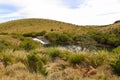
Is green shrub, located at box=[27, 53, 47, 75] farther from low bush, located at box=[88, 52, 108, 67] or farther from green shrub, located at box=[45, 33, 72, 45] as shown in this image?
green shrub, located at box=[45, 33, 72, 45]

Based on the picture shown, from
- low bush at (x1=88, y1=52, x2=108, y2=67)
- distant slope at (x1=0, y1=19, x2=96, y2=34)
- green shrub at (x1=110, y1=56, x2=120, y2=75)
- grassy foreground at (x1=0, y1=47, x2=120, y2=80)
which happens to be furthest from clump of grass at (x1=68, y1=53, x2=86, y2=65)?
distant slope at (x1=0, y1=19, x2=96, y2=34)

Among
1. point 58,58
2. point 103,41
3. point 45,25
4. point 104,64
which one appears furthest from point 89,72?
point 45,25

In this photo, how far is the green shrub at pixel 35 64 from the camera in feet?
37.6

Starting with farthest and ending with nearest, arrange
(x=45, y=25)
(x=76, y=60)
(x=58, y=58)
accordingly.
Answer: (x=45, y=25) → (x=58, y=58) → (x=76, y=60)

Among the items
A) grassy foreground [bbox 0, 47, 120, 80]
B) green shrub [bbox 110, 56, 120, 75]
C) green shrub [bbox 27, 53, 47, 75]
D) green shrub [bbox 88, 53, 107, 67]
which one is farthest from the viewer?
green shrub [bbox 88, 53, 107, 67]

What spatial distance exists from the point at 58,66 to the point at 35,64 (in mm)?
1049

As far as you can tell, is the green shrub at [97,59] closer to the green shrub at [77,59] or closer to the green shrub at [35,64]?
the green shrub at [77,59]

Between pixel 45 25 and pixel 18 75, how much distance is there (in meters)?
95.5

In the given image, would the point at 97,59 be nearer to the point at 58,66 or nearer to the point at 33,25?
the point at 58,66

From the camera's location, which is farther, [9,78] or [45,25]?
[45,25]

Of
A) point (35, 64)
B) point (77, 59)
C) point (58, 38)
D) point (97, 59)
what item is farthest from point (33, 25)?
point (97, 59)

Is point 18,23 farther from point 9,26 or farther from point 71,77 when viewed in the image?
point 71,77

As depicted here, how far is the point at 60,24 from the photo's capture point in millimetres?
108188

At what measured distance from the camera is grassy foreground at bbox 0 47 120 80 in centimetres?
1058
